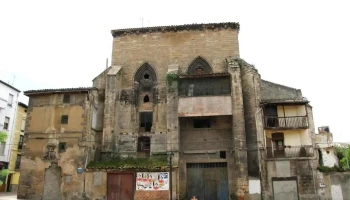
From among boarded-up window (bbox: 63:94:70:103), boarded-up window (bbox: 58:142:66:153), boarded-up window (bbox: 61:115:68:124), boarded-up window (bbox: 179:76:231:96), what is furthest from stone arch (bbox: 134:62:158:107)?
boarded-up window (bbox: 58:142:66:153)

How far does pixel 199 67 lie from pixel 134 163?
1054 cm

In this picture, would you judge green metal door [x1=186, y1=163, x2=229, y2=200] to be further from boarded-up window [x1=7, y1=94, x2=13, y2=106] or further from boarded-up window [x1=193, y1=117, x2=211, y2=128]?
boarded-up window [x1=7, y1=94, x2=13, y2=106]

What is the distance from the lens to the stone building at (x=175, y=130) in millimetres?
23672

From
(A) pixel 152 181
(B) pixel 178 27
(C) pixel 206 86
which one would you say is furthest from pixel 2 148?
(C) pixel 206 86

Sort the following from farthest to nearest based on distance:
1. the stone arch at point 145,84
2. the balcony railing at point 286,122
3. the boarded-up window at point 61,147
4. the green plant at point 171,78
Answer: the stone arch at point 145,84 < the balcony railing at point 286,122 < the green plant at point 171,78 < the boarded-up window at point 61,147

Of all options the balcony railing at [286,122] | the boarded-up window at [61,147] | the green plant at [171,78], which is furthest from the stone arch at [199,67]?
the boarded-up window at [61,147]

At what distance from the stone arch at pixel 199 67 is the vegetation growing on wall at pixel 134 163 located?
843cm

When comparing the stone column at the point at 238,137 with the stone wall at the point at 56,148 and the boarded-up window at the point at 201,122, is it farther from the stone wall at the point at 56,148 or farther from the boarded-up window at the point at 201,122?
the stone wall at the point at 56,148

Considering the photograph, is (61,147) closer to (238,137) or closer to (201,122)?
(201,122)

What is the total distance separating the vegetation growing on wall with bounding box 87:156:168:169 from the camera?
23.6 m

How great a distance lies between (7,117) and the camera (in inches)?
1449

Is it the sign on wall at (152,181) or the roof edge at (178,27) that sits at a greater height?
the roof edge at (178,27)

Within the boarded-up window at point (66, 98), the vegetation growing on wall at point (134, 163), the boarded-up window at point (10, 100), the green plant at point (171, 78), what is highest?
the boarded-up window at point (10, 100)

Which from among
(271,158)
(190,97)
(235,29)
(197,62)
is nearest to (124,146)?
(190,97)
